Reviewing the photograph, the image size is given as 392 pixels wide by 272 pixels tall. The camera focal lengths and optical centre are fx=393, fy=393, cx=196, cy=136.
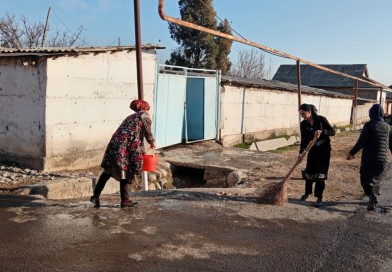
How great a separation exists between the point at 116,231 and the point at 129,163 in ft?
3.56

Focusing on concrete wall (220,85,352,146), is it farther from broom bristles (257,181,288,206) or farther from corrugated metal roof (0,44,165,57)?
broom bristles (257,181,288,206)

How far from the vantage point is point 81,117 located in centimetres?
863

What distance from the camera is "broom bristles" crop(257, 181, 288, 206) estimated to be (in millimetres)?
6121

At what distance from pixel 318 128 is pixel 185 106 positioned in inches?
256

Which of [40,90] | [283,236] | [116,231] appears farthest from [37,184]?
[283,236]

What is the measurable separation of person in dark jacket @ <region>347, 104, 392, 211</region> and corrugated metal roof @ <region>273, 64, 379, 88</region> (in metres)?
36.4

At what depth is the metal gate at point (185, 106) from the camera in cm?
1095

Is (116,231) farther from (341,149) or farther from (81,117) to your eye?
(341,149)

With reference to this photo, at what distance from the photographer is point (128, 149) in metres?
5.38

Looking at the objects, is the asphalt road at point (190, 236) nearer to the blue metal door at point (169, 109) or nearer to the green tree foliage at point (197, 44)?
the blue metal door at point (169, 109)

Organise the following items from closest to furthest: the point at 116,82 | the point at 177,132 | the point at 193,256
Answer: the point at 193,256 → the point at 116,82 → the point at 177,132

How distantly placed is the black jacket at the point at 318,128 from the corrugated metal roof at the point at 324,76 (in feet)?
120

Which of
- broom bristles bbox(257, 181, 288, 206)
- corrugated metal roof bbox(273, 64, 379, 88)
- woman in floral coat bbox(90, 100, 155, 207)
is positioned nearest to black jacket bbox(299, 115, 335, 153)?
broom bristles bbox(257, 181, 288, 206)

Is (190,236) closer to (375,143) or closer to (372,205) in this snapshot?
(372,205)
